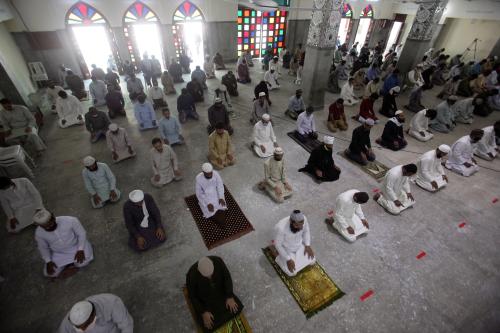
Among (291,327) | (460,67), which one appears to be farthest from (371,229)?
(460,67)

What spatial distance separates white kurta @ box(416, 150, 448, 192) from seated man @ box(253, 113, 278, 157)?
11.1 feet

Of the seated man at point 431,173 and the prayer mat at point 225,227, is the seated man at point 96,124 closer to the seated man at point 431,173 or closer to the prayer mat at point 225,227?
the prayer mat at point 225,227

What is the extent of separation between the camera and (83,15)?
1017 centimetres

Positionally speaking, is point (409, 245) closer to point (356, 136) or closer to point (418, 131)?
point (356, 136)

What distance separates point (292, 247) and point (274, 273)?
→ 537mm

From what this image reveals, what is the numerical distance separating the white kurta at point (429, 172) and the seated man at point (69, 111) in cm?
978

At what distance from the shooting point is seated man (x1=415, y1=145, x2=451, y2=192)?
5233 millimetres

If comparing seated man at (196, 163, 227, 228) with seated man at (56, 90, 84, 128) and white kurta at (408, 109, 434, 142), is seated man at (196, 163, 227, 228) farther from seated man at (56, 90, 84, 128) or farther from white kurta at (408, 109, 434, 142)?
white kurta at (408, 109, 434, 142)

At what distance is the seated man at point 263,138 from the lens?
6.12 meters

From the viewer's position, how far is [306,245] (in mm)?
3641

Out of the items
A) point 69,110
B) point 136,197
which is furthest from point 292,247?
point 69,110

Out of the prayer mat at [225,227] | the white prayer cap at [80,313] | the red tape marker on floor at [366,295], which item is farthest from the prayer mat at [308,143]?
the white prayer cap at [80,313]

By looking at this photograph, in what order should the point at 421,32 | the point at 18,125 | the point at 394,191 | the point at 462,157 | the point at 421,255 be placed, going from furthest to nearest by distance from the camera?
the point at 421,32 → the point at 18,125 → the point at 462,157 → the point at 394,191 → the point at 421,255

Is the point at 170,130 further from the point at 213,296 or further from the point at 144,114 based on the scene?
the point at 213,296
